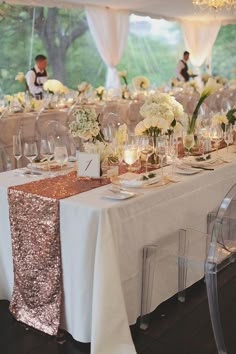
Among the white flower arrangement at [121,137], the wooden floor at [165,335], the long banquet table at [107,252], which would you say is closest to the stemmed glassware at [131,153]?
the white flower arrangement at [121,137]

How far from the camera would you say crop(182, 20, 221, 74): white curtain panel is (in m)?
12.7

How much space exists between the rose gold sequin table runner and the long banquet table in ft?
0.18

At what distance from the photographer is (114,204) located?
2.22 m

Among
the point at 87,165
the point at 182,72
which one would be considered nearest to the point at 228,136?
the point at 87,165

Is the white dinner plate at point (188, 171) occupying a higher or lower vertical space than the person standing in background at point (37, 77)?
lower

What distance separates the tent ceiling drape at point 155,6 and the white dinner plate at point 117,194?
621 cm

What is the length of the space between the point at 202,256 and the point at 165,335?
480 mm

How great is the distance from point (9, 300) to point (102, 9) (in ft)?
26.1

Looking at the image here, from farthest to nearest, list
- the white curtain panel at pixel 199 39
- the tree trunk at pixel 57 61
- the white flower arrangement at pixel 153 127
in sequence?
1. the white curtain panel at pixel 199 39
2. the tree trunk at pixel 57 61
3. the white flower arrangement at pixel 153 127

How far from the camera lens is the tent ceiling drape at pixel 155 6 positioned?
27.5 feet

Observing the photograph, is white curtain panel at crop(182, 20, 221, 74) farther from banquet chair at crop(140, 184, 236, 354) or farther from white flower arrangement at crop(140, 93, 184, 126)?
banquet chair at crop(140, 184, 236, 354)

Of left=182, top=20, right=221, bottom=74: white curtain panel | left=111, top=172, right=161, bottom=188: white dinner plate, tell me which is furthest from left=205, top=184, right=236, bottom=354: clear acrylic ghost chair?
left=182, top=20, right=221, bottom=74: white curtain panel

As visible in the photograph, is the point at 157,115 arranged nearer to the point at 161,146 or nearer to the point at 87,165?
the point at 161,146

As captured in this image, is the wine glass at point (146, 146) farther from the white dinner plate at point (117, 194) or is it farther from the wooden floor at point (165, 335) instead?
the wooden floor at point (165, 335)
